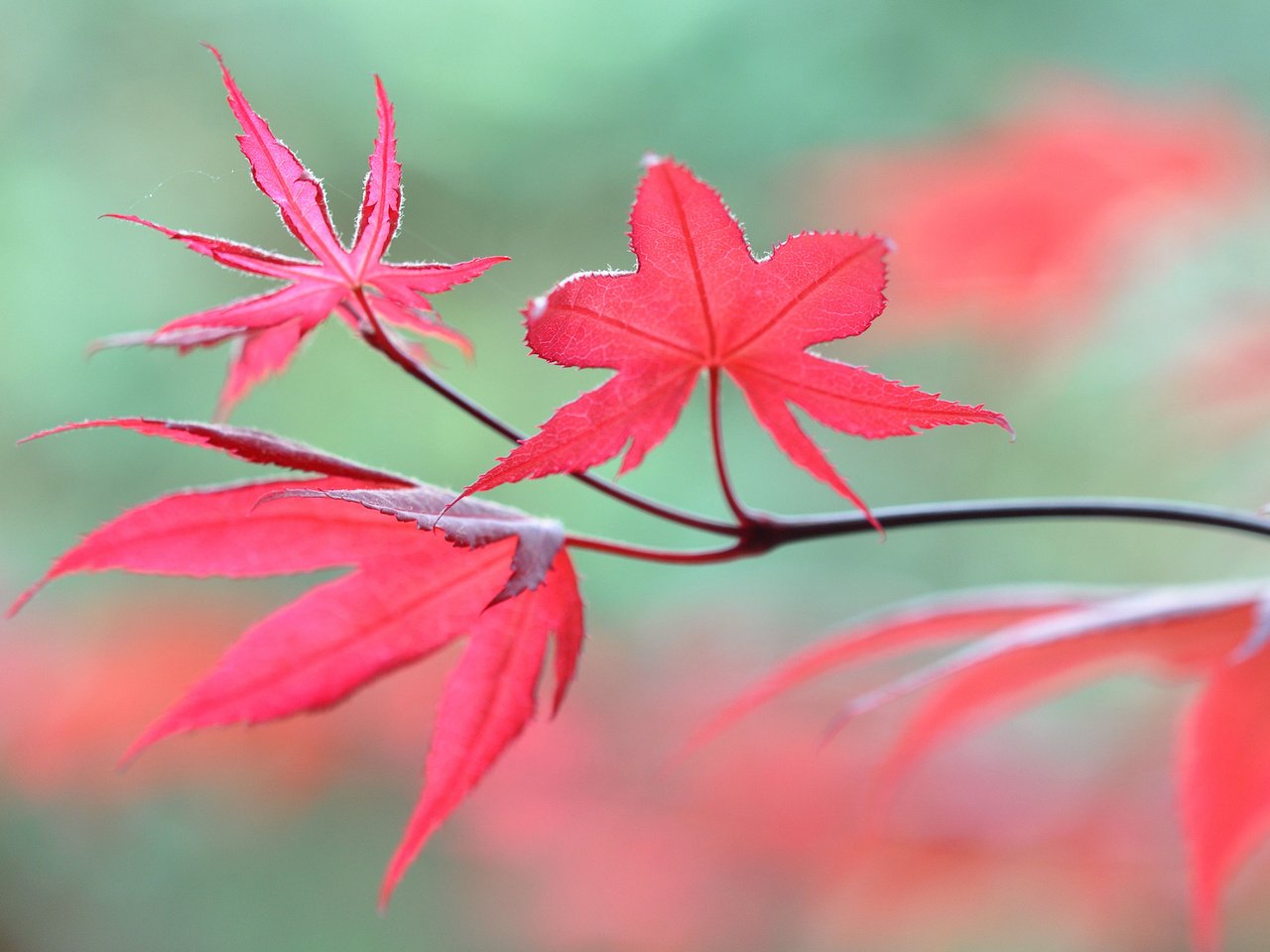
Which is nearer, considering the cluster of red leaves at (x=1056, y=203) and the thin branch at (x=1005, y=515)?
the thin branch at (x=1005, y=515)

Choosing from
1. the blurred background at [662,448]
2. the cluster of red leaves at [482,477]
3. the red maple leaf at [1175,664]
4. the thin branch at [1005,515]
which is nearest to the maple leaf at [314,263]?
the cluster of red leaves at [482,477]

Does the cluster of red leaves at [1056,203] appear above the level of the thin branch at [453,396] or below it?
above

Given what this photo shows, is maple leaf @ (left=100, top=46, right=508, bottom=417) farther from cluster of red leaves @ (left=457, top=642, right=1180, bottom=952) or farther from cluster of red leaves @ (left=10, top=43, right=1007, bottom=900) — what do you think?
cluster of red leaves @ (left=457, top=642, right=1180, bottom=952)

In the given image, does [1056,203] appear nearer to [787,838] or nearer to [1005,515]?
[787,838]

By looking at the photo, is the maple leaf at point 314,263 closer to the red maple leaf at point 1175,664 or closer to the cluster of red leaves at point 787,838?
the red maple leaf at point 1175,664

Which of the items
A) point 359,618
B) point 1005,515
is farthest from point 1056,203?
point 359,618

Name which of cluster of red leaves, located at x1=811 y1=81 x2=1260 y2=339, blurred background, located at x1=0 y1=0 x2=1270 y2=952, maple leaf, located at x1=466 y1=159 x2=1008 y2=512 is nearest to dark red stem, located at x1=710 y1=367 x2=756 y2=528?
maple leaf, located at x1=466 y1=159 x2=1008 y2=512

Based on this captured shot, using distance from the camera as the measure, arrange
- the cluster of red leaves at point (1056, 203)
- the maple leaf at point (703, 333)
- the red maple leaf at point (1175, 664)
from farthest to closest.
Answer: the cluster of red leaves at point (1056, 203)
the red maple leaf at point (1175, 664)
the maple leaf at point (703, 333)
